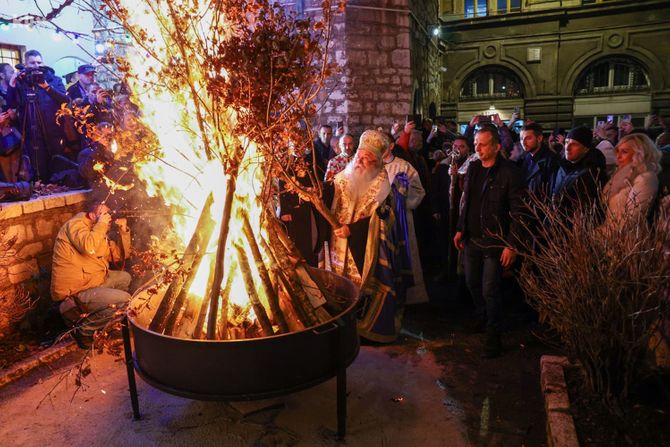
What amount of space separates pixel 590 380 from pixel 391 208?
2.52 m

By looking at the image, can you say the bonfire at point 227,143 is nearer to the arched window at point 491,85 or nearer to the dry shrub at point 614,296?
the dry shrub at point 614,296

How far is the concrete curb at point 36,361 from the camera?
4.54 m

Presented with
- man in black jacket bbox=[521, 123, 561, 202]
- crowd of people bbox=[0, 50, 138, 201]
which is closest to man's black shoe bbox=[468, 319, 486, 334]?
man in black jacket bbox=[521, 123, 561, 202]

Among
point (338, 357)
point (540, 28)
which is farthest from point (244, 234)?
point (540, 28)

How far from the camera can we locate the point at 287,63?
314 cm

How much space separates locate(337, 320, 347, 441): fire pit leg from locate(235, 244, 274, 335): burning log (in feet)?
1.53

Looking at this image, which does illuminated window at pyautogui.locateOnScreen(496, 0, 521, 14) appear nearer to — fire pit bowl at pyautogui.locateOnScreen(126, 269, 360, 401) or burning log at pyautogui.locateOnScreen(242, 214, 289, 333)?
burning log at pyautogui.locateOnScreen(242, 214, 289, 333)

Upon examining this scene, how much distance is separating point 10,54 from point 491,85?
19318 mm

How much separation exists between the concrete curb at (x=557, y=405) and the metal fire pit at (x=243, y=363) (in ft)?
4.37

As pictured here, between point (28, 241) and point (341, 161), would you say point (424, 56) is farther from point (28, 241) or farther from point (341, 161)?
point (28, 241)

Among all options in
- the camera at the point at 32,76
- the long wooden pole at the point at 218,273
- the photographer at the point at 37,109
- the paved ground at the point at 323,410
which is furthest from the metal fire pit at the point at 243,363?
the camera at the point at 32,76

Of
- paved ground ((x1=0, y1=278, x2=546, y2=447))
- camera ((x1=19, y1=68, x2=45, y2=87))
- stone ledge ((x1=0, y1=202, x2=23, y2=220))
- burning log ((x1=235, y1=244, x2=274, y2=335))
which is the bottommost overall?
paved ground ((x1=0, y1=278, x2=546, y2=447))

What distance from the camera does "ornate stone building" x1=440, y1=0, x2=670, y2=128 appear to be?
21.6m

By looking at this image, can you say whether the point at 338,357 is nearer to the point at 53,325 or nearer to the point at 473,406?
the point at 473,406
